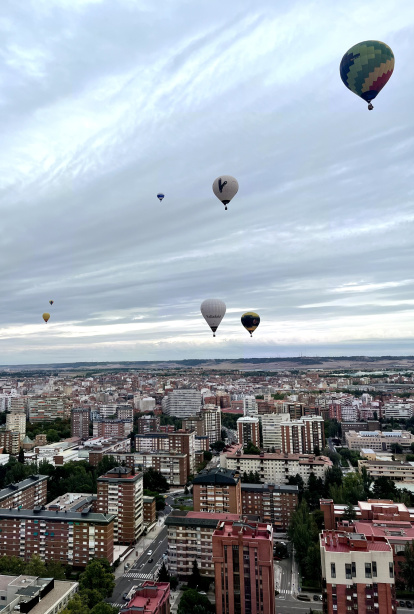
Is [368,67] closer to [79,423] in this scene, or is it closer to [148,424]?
[148,424]

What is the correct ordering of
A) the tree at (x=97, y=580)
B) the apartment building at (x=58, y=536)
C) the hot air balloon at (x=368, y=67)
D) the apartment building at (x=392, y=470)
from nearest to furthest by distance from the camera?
1. the hot air balloon at (x=368, y=67)
2. the tree at (x=97, y=580)
3. the apartment building at (x=58, y=536)
4. the apartment building at (x=392, y=470)

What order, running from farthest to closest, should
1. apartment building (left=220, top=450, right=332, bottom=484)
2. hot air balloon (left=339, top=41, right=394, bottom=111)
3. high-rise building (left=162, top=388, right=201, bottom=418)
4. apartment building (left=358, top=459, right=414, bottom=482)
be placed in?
1. high-rise building (left=162, top=388, right=201, bottom=418)
2. apartment building (left=358, top=459, right=414, bottom=482)
3. apartment building (left=220, top=450, right=332, bottom=484)
4. hot air balloon (left=339, top=41, right=394, bottom=111)

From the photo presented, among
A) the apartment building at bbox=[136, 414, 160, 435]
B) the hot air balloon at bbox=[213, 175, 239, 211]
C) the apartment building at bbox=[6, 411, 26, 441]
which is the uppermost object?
the hot air balloon at bbox=[213, 175, 239, 211]

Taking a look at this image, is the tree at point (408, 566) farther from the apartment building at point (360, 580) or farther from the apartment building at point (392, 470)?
the apartment building at point (392, 470)

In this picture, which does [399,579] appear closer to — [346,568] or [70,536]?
[346,568]

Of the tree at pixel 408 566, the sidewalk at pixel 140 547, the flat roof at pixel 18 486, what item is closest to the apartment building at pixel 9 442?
the flat roof at pixel 18 486

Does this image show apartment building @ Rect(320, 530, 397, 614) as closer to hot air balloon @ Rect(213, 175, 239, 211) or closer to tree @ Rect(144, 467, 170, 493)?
hot air balloon @ Rect(213, 175, 239, 211)

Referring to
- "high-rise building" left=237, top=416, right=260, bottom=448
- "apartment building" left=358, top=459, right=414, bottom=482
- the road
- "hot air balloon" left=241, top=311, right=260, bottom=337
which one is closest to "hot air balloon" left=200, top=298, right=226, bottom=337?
"hot air balloon" left=241, top=311, right=260, bottom=337
